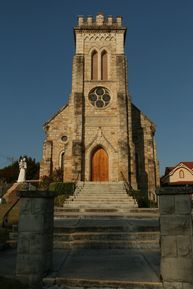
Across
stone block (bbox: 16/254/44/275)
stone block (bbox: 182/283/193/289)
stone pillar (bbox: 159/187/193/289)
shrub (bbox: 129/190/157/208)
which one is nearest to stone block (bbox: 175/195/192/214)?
stone pillar (bbox: 159/187/193/289)

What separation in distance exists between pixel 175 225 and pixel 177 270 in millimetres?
721

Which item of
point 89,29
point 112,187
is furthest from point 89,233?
point 89,29

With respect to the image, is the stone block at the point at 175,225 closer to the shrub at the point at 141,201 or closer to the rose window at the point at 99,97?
the shrub at the point at 141,201

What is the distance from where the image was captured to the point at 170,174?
41844mm

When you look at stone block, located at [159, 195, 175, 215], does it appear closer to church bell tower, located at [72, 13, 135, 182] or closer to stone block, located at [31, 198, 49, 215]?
stone block, located at [31, 198, 49, 215]

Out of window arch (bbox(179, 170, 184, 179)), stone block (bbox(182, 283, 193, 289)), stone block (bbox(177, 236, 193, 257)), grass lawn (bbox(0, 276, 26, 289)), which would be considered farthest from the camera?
window arch (bbox(179, 170, 184, 179))

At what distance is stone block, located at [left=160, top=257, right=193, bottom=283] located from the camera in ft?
14.9

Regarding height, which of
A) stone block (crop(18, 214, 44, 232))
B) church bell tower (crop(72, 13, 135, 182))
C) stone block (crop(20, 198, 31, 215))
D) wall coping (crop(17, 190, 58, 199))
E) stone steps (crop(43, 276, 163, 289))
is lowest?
stone steps (crop(43, 276, 163, 289))

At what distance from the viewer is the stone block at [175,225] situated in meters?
4.73

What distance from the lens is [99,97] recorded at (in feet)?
87.8

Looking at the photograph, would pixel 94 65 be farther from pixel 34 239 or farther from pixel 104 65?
pixel 34 239

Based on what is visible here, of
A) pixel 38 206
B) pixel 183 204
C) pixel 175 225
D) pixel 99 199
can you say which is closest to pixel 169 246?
pixel 175 225

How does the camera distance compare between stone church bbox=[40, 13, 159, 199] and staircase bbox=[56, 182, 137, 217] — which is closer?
staircase bbox=[56, 182, 137, 217]

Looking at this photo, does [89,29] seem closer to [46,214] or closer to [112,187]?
[112,187]
